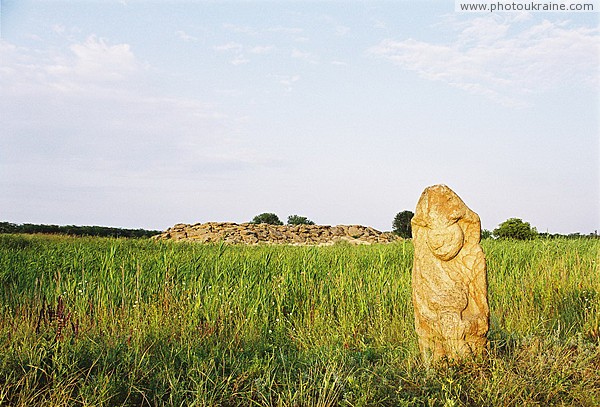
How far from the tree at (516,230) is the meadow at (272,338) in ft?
24.1

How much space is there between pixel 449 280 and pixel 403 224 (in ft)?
56.0

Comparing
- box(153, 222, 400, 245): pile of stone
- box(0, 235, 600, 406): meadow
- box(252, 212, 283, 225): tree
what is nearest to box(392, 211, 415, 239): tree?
box(153, 222, 400, 245): pile of stone

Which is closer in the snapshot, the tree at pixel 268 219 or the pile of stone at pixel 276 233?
the pile of stone at pixel 276 233

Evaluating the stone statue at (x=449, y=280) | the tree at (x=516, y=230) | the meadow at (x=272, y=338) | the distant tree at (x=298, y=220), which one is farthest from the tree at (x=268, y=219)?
the stone statue at (x=449, y=280)

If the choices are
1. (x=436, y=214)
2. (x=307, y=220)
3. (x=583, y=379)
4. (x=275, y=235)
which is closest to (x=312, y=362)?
(x=436, y=214)

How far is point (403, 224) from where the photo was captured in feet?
67.7

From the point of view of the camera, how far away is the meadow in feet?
10.6

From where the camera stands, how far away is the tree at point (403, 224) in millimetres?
20422

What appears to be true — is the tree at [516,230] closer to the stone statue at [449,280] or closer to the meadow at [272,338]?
the meadow at [272,338]

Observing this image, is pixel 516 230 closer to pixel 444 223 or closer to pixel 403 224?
pixel 403 224

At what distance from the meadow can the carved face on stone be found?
0.78m

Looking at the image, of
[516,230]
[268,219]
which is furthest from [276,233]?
[516,230]

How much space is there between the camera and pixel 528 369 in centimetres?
364

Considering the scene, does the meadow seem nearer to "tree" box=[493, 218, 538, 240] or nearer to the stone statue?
the stone statue
